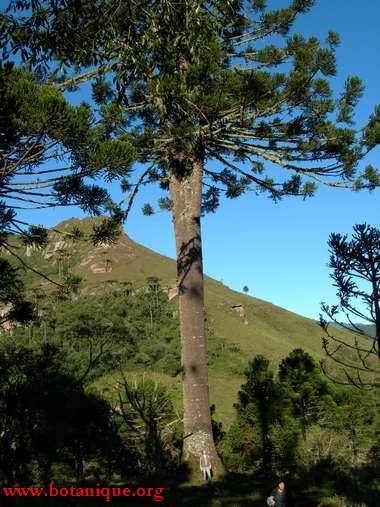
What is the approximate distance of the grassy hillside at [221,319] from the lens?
56000 millimetres

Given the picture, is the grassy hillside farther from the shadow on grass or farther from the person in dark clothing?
the person in dark clothing

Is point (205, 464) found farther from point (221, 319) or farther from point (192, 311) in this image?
point (221, 319)

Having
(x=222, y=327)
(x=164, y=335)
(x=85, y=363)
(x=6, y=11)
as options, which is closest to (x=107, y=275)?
(x=222, y=327)

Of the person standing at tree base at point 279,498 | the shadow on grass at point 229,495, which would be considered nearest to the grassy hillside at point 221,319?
the shadow on grass at point 229,495

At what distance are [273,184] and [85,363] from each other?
36.9 meters

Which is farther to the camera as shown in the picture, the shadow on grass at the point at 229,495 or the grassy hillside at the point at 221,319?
the grassy hillside at the point at 221,319

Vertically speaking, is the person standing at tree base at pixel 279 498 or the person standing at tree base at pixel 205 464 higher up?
the person standing at tree base at pixel 205 464

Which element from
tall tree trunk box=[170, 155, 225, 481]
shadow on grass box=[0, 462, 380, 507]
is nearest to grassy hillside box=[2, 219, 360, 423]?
shadow on grass box=[0, 462, 380, 507]

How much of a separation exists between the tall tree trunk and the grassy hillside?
26288mm

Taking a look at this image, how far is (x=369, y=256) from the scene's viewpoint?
5484 mm

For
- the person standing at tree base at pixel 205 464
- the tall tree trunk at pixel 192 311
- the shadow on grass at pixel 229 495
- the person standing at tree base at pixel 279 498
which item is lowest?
the shadow on grass at pixel 229 495

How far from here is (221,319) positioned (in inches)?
3398

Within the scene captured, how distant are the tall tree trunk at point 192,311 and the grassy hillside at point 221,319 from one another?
26288 mm

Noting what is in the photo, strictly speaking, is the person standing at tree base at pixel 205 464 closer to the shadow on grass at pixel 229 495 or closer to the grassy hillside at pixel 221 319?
the shadow on grass at pixel 229 495
